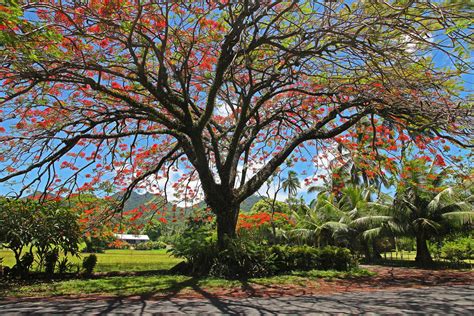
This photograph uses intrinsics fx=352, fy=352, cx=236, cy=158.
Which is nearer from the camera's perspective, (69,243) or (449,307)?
(449,307)

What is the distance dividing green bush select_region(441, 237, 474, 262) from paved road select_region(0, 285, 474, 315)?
1448 centimetres

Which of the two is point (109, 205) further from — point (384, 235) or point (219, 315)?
point (384, 235)

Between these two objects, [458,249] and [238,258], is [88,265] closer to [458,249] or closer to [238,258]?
[238,258]

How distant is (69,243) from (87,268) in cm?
89

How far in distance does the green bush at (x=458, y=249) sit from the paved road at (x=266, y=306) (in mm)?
14477

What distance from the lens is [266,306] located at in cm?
608

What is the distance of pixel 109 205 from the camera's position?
11.2 metres

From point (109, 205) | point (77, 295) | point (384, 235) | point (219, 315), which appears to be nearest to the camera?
point (219, 315)

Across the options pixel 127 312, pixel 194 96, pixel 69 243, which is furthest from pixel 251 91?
pixel 69 243

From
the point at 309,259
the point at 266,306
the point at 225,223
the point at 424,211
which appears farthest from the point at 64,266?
the point at 424,211

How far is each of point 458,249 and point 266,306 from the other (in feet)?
64.9

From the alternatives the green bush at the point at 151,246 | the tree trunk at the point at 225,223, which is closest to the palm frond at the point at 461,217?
the tree trunk at the point at 225,223

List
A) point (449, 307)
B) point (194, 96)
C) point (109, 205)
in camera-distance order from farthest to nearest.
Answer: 1. point (194, 96)
2. point (109, 205)
3. point (449, 307)

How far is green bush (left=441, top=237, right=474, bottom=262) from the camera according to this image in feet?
65.1
